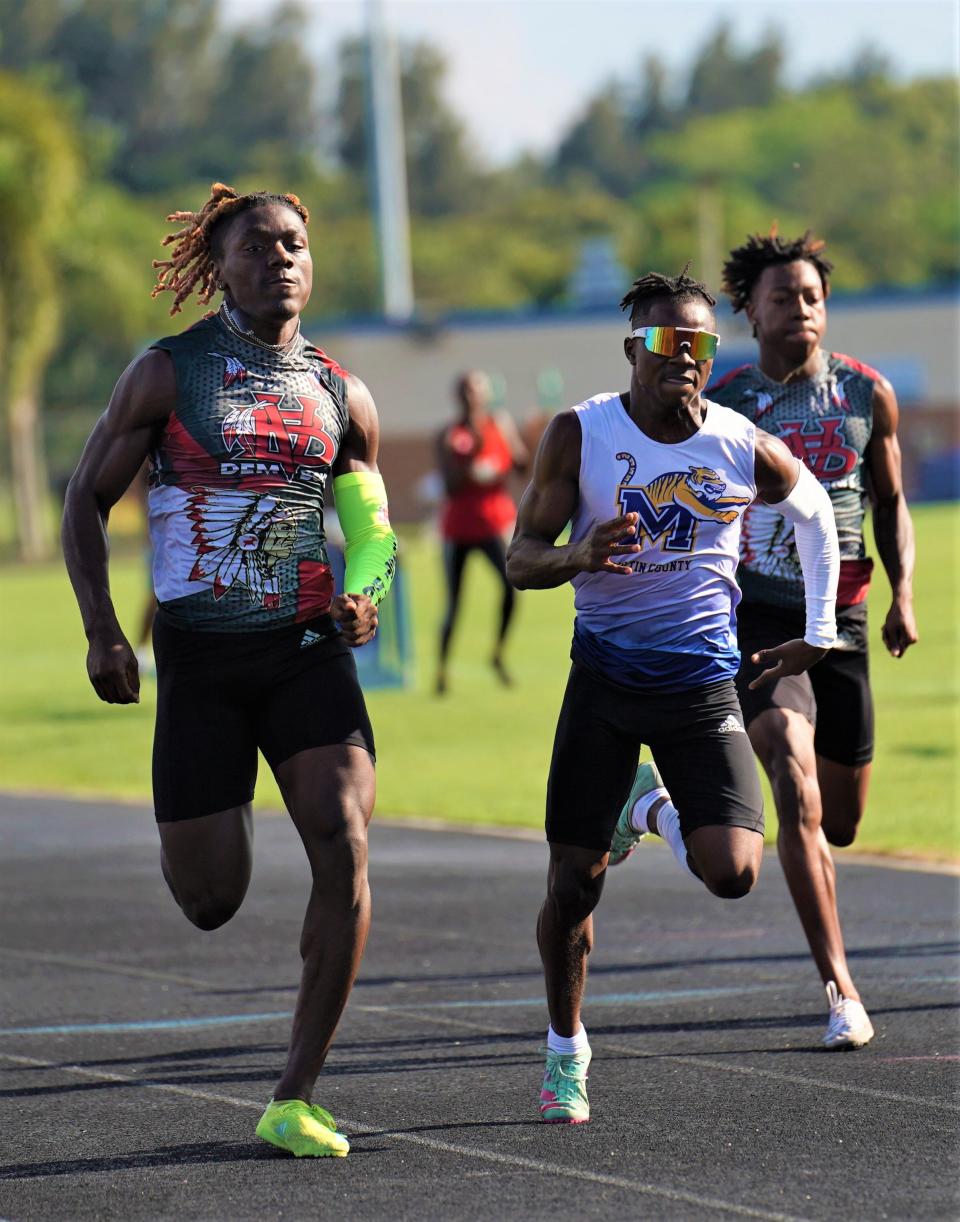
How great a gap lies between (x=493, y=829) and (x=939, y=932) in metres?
3.19

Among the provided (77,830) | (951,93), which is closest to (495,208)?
(951,93)

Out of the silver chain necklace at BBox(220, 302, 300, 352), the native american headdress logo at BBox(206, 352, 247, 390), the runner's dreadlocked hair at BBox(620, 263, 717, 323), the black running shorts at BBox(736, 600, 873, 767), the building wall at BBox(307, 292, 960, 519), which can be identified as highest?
the runner's dreadlocked hair at BBox(620, 263, 717, 323)

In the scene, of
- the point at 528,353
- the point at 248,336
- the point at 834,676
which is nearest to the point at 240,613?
the point at 248,336

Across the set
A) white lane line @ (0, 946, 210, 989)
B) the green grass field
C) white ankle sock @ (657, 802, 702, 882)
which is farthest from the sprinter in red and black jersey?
the green grass field

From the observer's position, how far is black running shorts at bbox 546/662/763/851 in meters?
5.43

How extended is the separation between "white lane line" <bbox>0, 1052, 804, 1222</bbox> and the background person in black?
43cm

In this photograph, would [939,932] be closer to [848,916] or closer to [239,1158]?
[848,916]

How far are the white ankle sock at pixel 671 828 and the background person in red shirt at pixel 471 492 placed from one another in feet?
30.8

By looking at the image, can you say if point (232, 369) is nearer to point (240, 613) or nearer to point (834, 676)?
point (240, 613)

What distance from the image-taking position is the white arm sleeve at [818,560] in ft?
19.0

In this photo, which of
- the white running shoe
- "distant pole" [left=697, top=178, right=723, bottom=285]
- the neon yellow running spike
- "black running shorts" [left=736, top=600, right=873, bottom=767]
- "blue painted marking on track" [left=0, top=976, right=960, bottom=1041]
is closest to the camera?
the neon yellow running spike

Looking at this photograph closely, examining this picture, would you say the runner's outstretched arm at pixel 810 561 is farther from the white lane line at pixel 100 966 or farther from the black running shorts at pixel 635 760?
the white lane line at pixel 100 966

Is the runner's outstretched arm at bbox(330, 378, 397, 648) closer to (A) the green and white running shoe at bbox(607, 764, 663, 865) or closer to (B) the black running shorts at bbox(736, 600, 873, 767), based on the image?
(A) the green and white running shoe at bbox(607, 764, 663, 865)

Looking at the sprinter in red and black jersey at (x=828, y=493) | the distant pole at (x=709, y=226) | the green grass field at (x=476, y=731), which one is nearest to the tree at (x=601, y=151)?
the distant pole at (x=709, y=226)
